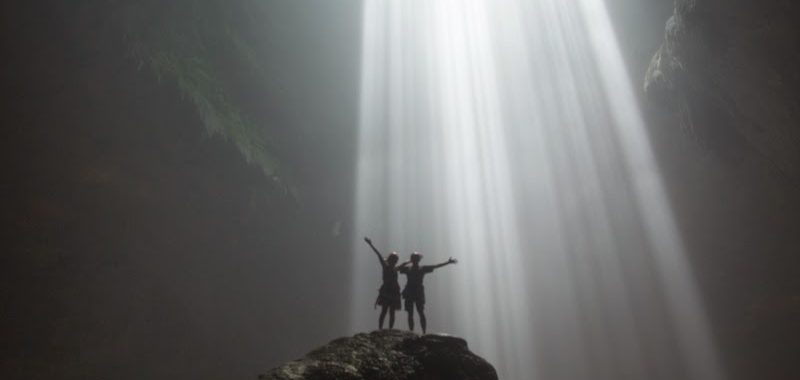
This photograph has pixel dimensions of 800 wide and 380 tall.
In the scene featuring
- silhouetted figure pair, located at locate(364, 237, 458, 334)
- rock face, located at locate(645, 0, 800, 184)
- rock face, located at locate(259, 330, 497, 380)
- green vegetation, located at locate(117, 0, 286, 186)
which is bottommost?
rock face, located at locate(259, 330, 497, 380)

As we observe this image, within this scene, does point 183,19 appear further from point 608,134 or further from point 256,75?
point 608,134

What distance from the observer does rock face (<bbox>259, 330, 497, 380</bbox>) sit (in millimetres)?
5508

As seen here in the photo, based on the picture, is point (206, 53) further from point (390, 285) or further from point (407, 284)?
point (407, 284)

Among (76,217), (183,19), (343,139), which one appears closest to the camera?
(76,217)

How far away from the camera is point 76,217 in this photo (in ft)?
55.7

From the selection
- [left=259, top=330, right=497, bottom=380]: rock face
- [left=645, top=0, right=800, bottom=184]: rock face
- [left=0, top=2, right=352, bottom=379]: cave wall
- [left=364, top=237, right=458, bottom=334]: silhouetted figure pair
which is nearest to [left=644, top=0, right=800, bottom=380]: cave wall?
[left=645, top=0, right=800, bottom=184]: rock face

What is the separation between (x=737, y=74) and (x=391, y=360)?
→ 1484cm

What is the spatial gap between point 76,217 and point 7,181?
7.58 feet

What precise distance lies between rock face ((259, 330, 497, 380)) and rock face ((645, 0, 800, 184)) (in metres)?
12.7

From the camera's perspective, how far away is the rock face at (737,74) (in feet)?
43.6

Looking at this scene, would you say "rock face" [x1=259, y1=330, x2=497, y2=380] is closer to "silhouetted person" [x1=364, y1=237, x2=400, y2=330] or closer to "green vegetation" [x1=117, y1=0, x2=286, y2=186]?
"silhouetted person" [x1=364, y1=237, x2=400, y2=330]

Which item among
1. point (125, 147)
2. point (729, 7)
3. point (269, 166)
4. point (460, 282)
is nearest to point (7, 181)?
point (125, 147)

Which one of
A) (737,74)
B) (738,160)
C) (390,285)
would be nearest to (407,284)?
(390,285)

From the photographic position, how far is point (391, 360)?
6.07m
